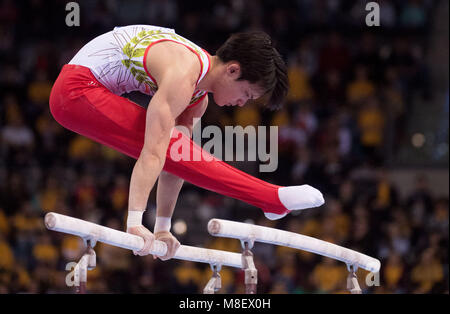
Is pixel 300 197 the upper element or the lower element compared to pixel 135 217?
upper

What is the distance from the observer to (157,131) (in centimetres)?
305

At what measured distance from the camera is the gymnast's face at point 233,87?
337 cm

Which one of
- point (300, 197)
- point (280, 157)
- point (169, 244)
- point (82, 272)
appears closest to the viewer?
point (82, 272)

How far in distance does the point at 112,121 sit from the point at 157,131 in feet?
1.34

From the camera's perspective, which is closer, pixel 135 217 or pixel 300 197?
pixel 135 217

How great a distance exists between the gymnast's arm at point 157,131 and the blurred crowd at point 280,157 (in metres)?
3.39

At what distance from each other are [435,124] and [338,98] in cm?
150

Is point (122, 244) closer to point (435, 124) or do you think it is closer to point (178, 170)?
point (178, 170)

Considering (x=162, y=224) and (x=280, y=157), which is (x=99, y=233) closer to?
(x=162, y=224)

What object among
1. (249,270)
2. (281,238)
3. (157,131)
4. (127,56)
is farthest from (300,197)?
(127,56)

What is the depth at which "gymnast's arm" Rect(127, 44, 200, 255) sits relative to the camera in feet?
9.95

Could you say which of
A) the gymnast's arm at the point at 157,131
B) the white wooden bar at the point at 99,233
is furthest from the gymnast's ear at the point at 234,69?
the white wooden bar at the point at 99,233

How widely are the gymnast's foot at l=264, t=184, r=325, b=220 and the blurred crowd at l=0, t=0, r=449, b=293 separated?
263cm

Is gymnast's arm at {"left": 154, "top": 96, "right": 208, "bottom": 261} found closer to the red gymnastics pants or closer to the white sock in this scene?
the red gymnastics pants
